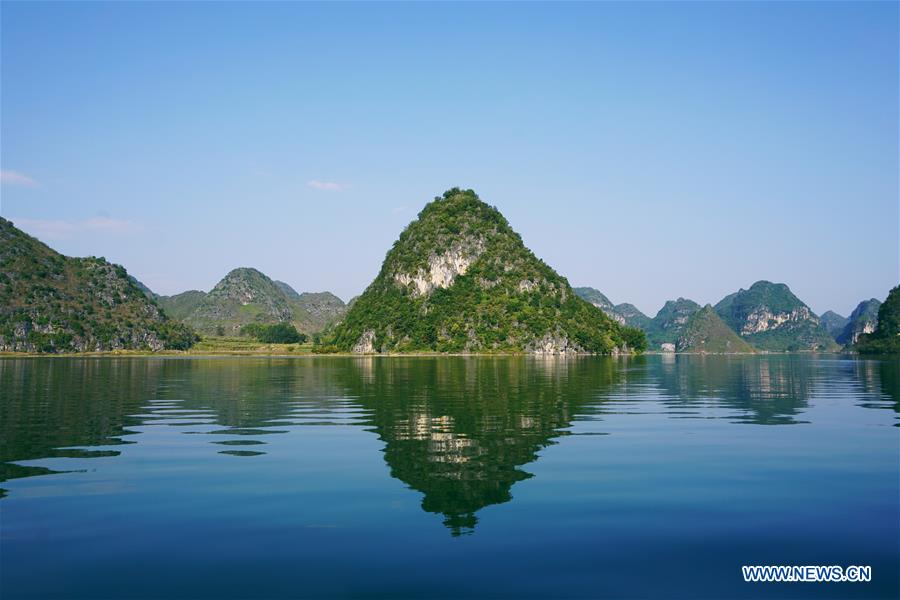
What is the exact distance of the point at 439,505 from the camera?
20.0 metres

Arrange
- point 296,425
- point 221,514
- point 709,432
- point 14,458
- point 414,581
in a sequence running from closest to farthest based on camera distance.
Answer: point 414,581 → point 221,514 → point 14,458 → point 709,432 → point 296,425

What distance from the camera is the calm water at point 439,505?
14312mm

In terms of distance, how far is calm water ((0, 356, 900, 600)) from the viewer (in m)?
14.3

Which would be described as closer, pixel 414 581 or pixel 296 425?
pixel 414 581

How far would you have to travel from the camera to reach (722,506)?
20672 millimetres

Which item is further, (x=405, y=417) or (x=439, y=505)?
(x=405, y=417)

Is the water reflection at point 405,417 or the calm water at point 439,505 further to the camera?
the water reflection at point 405,417

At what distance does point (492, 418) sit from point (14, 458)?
2484 centimetres

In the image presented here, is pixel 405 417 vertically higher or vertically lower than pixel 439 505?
higher

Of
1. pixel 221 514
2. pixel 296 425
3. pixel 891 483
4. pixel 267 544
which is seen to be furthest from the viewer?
pixel 296 425

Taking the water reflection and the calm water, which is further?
the water reflection

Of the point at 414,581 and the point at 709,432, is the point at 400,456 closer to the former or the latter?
the point at 414,581

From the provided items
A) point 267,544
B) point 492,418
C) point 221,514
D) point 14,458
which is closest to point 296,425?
point 492,418

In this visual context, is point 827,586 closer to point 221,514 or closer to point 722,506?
point 722,506
